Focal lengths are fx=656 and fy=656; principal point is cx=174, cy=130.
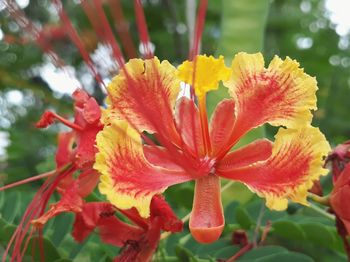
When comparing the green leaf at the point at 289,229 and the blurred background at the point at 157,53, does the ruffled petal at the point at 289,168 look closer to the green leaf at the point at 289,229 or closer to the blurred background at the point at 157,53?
the green leaf at the point at 289,229

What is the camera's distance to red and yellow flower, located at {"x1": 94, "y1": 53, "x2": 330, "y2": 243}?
0.90m

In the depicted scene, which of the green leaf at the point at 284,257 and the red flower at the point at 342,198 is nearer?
the red flower at the point at 342,198

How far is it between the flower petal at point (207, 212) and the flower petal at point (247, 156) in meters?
0.04

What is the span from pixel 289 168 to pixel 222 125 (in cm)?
15

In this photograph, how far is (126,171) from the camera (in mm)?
916

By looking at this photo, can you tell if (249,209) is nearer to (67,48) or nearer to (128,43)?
(128,43)

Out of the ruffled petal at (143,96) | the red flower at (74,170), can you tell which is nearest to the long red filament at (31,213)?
the red flower at (74,170)

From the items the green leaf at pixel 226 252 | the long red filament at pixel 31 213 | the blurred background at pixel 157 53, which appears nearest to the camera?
the long red filament at pixel 31 213

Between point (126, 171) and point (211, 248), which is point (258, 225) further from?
point (126, 171)

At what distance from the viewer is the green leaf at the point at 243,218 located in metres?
1.23

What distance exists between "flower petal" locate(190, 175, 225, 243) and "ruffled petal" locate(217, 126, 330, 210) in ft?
0.16

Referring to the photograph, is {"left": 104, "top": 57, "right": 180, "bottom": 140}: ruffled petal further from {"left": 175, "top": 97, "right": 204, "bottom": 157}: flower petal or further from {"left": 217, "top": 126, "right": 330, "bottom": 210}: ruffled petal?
{"left": 217, "top": 126, "right": 330, "bottom": 210}: ruffled petal

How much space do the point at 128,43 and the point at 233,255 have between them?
0.49 meters

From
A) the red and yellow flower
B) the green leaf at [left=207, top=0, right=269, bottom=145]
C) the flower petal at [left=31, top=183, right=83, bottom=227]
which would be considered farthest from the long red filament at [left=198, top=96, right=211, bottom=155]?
the green leaf at [left=207, top=0, right=269, bottom=145]
